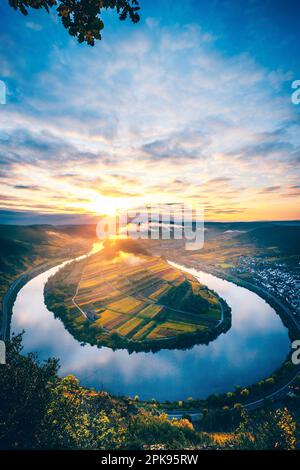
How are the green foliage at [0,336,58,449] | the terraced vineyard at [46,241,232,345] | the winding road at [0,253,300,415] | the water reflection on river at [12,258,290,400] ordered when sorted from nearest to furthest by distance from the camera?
the green foliage at [0,336,58,449] → the winding road at [0,253,300,415] → the water reflection on river at [12,258,290,400] → the terraced vineyard at [46,241,232,345]

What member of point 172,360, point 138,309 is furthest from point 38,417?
point 138,309

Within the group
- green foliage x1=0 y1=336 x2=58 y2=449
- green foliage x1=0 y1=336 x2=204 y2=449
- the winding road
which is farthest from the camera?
the winding road

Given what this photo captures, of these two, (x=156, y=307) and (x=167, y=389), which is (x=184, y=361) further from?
(x=156, y=307)

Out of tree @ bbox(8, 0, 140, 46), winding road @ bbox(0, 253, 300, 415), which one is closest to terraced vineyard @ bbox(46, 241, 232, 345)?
winding road @ bbox(0, 253, 300, 415)

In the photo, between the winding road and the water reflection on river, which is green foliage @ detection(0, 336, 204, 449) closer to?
the water reflection on river
